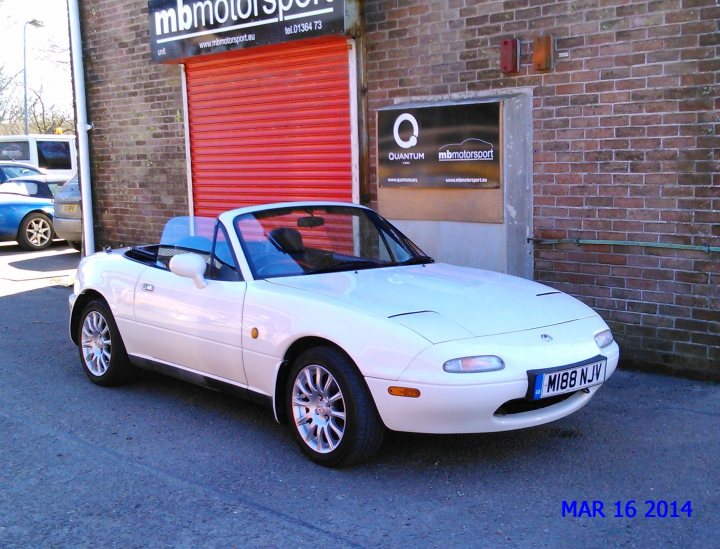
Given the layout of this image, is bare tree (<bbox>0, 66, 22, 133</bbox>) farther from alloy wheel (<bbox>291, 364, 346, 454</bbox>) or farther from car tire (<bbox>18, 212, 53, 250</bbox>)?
alloy wheel (<bbox>291, 364, 346, 454</bbox>)

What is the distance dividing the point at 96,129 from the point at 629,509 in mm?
10134

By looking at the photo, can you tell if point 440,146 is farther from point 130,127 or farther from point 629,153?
point 130,127

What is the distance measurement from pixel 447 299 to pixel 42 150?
17.2 meters

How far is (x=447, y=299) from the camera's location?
463 cm

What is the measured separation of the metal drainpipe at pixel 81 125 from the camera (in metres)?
11.8

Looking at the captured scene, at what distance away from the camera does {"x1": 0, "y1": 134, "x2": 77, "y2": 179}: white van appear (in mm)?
19359

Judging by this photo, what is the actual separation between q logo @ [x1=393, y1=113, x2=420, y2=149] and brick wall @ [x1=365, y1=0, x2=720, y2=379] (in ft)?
2.03

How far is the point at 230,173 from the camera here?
33.3 ft

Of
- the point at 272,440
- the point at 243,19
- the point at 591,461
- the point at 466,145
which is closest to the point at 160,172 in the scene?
the point at 243,19

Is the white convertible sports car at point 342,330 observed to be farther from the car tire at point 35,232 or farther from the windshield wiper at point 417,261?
the car tire at point 35,232

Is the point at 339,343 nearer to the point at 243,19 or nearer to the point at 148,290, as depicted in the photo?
the point at 148,290

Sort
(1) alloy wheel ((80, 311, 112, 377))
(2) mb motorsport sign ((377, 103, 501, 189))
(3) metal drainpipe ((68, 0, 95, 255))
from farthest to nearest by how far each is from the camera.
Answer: (3) metal drainpipe ((68, 0, 95, 255))
(2) mb motorsport sign ((377, 103, 501, 189))
(1) alloy wheel ((80, 311, 112, 377))
